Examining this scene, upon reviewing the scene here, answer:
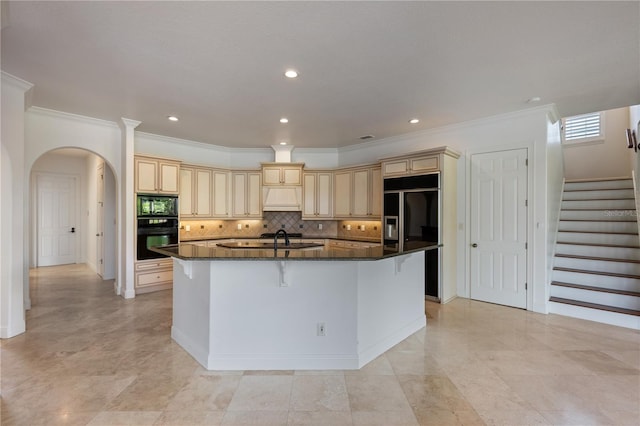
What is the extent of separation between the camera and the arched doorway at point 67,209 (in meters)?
7.01

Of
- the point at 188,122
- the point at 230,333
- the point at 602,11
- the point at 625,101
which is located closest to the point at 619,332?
the point at 625,101

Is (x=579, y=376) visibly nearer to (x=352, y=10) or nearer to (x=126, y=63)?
(x=352, y=10)

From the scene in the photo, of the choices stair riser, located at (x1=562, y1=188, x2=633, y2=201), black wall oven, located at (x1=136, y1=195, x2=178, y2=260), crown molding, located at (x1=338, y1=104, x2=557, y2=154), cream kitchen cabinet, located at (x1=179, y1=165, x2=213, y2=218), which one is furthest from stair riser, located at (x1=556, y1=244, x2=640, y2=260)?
black wall oven, located at (x1=136, y1=195, x2=178, y2=260)

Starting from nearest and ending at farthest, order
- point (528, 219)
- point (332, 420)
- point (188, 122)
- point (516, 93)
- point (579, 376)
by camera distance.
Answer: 1. point (332, 420)
2. point (579, 376)
3. point (516, 93)
4. point (528, 219)
5. point (188, 122)

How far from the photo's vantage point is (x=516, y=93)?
3609mm

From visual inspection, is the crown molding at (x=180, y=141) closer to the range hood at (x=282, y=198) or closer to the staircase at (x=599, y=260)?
the range hood at (x=282, y=198)

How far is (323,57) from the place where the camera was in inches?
108

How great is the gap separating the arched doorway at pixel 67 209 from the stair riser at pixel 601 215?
28.7 feet

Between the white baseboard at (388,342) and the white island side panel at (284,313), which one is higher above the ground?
the white island side panel at (284,313)

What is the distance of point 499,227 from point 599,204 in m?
2.18

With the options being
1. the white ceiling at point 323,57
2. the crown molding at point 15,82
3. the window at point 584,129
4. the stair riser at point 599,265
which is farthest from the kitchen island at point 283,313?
the window at point 584,129

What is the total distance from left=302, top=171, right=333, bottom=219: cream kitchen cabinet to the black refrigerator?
1498 mm

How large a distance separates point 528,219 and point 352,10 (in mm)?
3778

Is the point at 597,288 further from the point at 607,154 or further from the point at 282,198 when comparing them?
the point at 282,198
